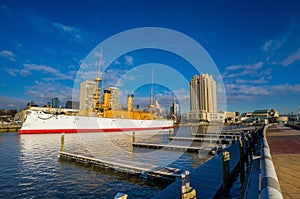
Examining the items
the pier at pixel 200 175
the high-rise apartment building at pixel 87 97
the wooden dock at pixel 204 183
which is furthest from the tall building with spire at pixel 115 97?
the wooden dock at pixel 204 183

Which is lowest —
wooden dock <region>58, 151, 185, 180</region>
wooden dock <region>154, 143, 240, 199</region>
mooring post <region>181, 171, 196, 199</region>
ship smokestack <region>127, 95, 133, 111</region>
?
wooden dock <region>58, 151, 185, 180</region>

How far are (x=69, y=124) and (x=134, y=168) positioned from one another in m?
38.9

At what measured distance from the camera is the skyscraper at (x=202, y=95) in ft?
398

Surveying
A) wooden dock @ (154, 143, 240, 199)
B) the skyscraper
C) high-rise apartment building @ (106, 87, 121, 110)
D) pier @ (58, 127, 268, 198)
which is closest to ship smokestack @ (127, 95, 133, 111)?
high-rise apartment building @ (106, 87, 121, 110)

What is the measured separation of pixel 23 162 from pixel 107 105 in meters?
44.2

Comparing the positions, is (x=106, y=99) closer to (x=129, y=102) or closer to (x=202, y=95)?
(x=129, y=102)

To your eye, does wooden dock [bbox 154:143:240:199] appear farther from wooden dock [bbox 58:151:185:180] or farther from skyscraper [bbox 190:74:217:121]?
skyscraper [bbox 190:74:217:121]

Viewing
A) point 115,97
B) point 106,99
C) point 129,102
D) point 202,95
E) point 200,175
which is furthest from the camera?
point 202,95

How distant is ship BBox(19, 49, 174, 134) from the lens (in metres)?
38.4

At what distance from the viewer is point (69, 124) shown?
43.5m

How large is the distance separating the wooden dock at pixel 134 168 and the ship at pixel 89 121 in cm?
3075

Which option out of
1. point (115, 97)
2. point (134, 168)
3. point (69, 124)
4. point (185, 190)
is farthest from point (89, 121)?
point (185, 190)

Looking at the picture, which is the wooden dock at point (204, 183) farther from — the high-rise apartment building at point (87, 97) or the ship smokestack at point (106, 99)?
the high-rise apartment building at point (87, 97)

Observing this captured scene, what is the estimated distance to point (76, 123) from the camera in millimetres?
44656
